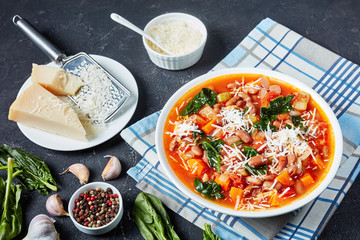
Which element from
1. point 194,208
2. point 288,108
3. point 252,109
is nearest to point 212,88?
point 252,109

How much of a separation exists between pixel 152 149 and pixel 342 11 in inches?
119

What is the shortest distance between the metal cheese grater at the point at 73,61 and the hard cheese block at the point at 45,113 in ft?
0.90

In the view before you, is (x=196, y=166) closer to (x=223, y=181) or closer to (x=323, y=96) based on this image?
(x=223, y=181)

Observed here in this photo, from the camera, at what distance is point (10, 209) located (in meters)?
4.09

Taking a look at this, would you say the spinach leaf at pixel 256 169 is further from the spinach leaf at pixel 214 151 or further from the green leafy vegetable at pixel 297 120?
the green leafy vegetable at pixel 297 120

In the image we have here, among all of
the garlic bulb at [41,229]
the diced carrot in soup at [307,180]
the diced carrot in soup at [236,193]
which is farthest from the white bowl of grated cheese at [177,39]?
the garlic bulb at [41,229]

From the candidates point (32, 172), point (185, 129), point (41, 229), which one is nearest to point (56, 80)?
point (32, 172)

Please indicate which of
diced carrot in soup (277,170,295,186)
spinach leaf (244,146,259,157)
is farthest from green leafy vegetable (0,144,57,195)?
diced carrot in soup (277,170,295,186)

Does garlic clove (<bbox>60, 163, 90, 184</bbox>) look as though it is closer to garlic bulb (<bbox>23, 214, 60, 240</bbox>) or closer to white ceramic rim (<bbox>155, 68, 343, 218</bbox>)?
garlic bulb (<bbox>23, 214, 60, 240</bbox>)

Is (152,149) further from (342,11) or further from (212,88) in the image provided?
(342,11)

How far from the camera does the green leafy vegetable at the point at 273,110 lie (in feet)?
12.2

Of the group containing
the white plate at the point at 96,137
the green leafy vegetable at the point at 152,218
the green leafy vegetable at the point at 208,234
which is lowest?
the green leafy vegetable at the point at 208,234

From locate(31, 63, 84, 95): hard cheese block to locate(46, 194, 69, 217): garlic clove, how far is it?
122 cm

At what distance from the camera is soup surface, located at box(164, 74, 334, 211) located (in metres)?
3.46
